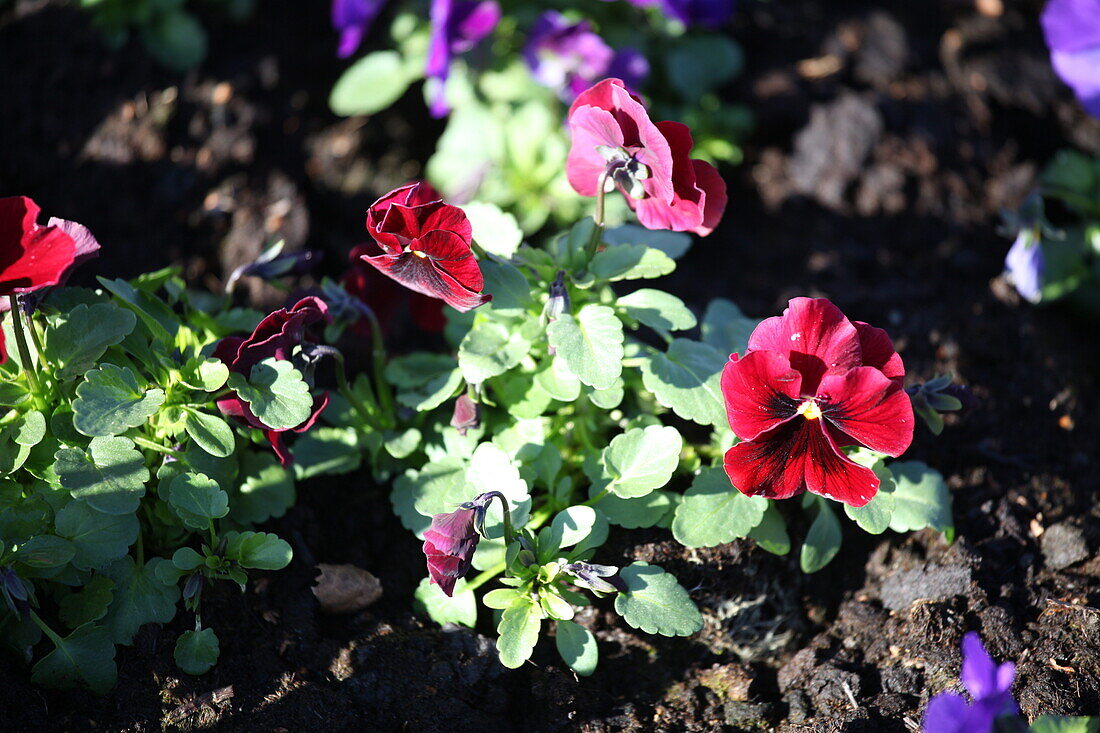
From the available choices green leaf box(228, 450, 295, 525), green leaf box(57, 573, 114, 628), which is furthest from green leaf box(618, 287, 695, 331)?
green leaf box(57, 573, 114, 628)

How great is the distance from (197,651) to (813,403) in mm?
1148

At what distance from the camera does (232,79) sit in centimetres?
293

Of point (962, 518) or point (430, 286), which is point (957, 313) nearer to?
point (962, 518)

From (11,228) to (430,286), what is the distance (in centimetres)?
68

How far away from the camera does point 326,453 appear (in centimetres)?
195

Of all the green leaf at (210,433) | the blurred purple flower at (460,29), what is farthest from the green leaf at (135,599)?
the blurred purple flower at (460,29)

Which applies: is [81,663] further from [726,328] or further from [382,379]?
[726,328]

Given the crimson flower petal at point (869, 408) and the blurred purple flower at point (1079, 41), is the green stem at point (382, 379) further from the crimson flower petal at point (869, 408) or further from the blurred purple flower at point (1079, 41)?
the blurred purple flower at point (1079, 41)

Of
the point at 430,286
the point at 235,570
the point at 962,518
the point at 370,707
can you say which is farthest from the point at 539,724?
the point at 962,518

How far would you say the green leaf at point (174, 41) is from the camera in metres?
2.85

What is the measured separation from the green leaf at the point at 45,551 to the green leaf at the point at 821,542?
4.32 ft

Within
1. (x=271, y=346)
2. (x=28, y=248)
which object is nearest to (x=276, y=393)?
(x=271, y=346)

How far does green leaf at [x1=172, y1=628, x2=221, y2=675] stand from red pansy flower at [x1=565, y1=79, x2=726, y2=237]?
1.08m

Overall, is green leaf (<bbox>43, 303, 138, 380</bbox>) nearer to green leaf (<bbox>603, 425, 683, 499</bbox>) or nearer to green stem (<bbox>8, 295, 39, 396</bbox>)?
green stem (<bbox>8, 295, 39, 396</bbox>)
